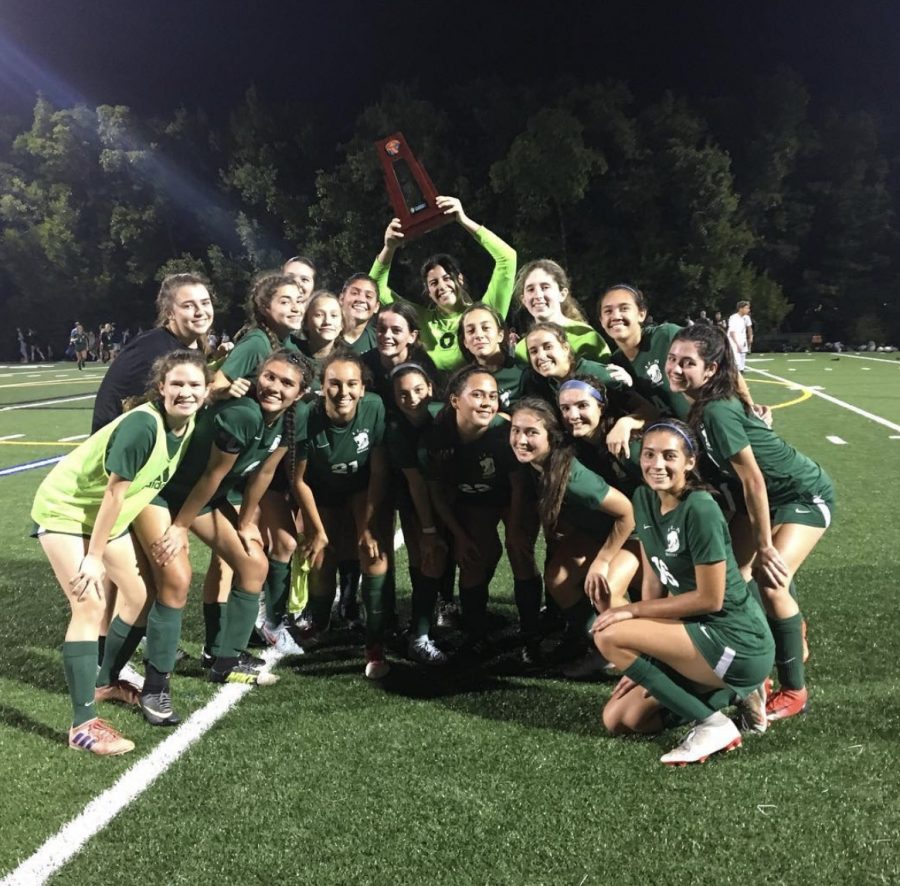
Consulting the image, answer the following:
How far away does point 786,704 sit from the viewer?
2.99 metres

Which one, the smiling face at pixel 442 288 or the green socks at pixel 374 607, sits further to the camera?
the smiling face at pixel 442 288

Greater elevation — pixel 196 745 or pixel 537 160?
pixel 537 160

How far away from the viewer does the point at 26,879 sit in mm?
2127

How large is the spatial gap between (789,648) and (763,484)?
0.67 meters

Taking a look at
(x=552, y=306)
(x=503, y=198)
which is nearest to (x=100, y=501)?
(x=552, y=306)

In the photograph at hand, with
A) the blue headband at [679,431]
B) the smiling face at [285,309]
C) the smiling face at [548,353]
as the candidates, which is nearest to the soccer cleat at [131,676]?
the smiling face at [285,309]

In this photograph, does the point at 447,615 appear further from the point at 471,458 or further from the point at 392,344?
the point at 392,344

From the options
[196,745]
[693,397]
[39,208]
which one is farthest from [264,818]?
[39,208]

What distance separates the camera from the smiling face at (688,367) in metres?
2.89

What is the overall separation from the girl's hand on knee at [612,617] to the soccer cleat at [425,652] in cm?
100

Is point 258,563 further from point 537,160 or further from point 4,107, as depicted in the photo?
point 4,107

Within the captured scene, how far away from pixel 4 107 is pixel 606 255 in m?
34.6

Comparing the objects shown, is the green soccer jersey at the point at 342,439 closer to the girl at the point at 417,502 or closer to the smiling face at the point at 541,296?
the girl at the point at 417,502

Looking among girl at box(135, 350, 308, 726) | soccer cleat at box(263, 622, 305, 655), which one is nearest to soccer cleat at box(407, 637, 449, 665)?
soccer cleat at box(263, 622, 305, 655)
